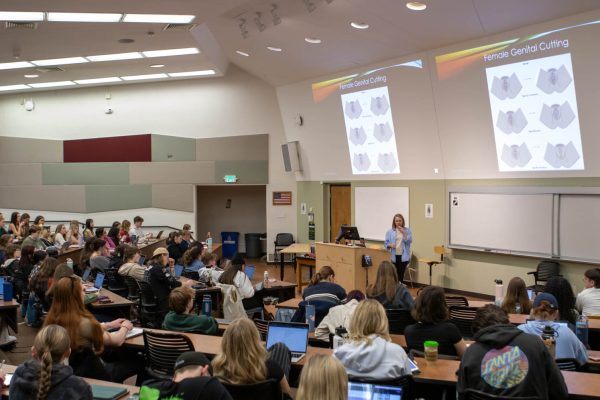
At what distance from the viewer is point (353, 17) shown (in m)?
8.61

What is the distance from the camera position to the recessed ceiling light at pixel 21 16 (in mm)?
7490

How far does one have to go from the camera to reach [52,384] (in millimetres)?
2832

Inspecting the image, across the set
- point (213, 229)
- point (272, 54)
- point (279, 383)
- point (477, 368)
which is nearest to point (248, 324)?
point (279, 383)

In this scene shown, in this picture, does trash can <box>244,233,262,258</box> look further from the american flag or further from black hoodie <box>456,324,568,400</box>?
black hoodie <box>456,324,568,400</box>

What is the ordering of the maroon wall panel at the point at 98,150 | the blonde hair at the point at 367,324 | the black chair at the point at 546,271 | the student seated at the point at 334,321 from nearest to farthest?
the blonde hair at the point at 367,324
the student seated at the point at 334,321
the black chair at the point at 546,271
the maroon wall panel at the point at 98,150

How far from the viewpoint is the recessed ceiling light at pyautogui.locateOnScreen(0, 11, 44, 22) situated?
24.6ft

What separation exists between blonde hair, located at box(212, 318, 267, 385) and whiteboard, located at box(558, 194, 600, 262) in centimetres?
675

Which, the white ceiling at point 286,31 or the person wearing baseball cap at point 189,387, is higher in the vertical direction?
the white ceiling at point 286,31

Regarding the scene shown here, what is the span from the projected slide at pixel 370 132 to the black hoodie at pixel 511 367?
8.54m

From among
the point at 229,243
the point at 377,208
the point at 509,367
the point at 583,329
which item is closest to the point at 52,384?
the point at 509,367

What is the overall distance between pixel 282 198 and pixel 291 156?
53.4 inches

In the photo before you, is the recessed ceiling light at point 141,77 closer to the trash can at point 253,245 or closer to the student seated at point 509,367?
the trash can at point 253,245

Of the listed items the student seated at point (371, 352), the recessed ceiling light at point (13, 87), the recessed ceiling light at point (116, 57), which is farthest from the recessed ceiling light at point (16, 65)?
the student seated at point (371, 352)

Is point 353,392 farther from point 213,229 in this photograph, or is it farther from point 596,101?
point 213,229
